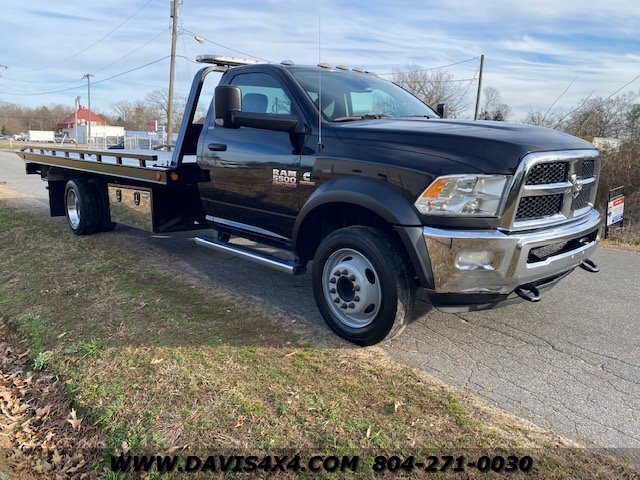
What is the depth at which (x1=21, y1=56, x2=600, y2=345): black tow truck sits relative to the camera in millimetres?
3291

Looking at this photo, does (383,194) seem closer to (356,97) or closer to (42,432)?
(356,97)

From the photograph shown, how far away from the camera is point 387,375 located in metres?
3.39

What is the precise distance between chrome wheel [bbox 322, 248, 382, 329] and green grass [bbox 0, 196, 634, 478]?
0.28 m

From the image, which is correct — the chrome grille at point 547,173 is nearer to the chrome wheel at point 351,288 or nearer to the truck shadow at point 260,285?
the chrome wheel at point 351,288

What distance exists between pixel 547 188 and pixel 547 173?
103mm

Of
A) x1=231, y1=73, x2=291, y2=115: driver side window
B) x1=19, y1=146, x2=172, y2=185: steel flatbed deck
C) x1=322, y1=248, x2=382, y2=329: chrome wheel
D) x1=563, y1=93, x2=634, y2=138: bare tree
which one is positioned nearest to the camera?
x1=322, y1=248, x2=382, y2=329: chrome wheel

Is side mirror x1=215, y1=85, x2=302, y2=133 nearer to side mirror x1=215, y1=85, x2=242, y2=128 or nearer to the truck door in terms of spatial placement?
side mirror x1=215, y1=85, x2=242, y2=128

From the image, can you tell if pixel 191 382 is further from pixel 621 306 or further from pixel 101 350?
pixel 621 306

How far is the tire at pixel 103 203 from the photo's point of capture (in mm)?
7410

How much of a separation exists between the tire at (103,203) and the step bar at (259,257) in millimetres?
2779

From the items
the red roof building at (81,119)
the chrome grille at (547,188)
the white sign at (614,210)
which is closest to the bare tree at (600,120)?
the white sign at (614,210)

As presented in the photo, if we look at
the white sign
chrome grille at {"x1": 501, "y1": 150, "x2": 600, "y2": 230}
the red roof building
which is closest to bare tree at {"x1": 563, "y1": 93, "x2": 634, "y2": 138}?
the white sign

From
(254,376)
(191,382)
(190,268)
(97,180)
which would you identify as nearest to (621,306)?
(254,376)

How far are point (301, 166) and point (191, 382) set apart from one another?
188cm
